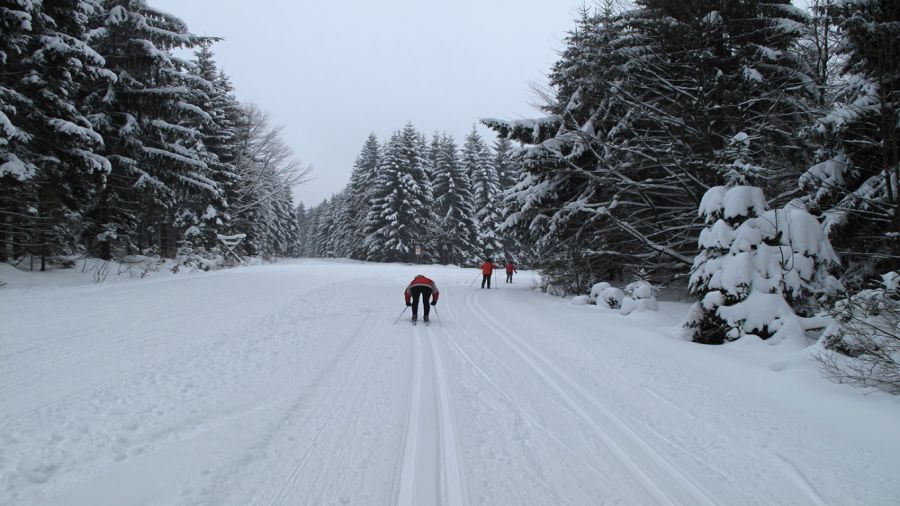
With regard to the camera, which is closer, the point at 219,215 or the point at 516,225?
the point at 516,225

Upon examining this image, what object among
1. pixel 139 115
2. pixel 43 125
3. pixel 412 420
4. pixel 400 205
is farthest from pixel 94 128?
pixel 400 205

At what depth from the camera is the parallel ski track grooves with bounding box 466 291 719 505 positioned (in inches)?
121

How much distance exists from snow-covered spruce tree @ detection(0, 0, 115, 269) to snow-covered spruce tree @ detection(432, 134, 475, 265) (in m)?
31.1

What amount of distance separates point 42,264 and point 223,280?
490 cm

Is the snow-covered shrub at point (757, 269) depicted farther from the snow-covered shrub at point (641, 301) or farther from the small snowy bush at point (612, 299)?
the small snowy bush at point (612, 299)

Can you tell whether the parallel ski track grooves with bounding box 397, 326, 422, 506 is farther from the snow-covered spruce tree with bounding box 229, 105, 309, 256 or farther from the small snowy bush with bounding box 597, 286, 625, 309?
the snow-covered spruce tree with bounding box 229, 105, 309, 256

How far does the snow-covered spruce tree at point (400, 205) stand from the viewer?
38.9m

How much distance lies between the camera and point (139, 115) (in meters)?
15.6

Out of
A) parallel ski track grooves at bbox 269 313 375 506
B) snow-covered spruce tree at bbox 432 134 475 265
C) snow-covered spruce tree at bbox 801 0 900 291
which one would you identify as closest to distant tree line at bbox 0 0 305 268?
parallel ski track grooves at bbox 269 313 375 506

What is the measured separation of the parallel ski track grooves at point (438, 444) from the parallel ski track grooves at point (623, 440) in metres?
1.42

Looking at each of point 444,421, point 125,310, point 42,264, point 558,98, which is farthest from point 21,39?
point 558,98

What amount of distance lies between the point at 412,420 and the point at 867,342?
570 cm

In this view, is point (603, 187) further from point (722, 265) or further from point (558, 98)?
point (722, 265)

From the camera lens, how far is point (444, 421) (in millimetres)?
4184
